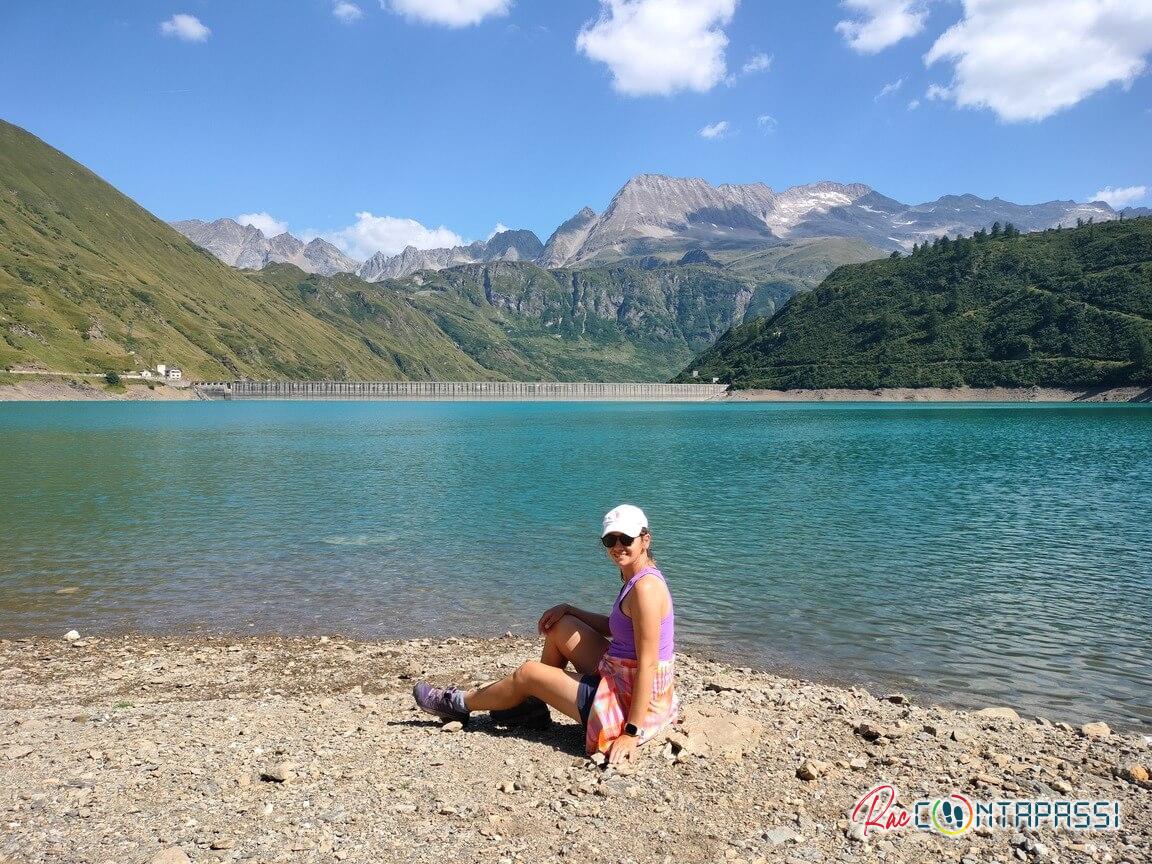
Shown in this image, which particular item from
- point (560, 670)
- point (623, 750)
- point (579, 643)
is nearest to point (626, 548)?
point (579, 643)

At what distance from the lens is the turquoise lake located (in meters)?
16.3

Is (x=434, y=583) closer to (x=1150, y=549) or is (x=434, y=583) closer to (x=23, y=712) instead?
(x=23, y=712)

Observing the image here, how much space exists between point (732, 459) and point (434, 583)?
44671 millimetres

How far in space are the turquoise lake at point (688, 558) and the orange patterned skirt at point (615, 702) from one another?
22.9 ft

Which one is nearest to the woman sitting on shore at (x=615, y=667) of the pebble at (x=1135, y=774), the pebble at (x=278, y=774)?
the pebble at (x=278, y=774)

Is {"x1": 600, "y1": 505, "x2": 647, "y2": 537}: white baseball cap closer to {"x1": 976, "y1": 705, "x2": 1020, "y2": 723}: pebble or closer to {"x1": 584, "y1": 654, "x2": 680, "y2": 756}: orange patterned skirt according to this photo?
{"x1": 584, "y1": 654, "x2": 680, "y2": 756}: orange patterned skirt

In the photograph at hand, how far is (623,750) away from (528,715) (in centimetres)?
168

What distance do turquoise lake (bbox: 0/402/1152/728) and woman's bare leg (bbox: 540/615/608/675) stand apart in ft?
23.4

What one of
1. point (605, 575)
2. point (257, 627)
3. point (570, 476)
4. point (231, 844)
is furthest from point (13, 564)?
point (570, 476)

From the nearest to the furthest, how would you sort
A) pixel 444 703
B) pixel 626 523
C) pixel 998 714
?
pixel 626 523, pixel 444 703, pixel 998 714

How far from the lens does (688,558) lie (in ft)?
83.1

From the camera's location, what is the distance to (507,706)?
9758mm

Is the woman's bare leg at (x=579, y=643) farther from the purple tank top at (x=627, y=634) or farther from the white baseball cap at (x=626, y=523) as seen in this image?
the white baseball cap at (x=626, y=523)

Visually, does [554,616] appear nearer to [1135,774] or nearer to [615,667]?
[615,667]
